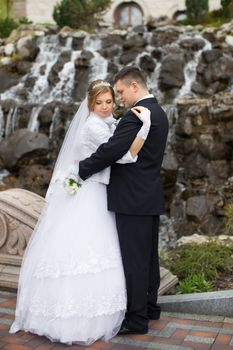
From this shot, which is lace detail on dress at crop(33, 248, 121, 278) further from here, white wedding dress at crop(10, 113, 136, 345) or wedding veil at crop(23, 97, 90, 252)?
wedding veil at crop(23, 97, 90, 252)

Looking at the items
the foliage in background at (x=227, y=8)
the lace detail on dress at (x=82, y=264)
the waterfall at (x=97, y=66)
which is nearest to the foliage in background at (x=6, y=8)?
the waterfall at (x=97, y=66)

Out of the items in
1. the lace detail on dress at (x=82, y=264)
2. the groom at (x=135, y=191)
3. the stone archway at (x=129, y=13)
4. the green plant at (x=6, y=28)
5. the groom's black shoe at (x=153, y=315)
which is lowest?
the groom's black shoe at (x=153, y=315)

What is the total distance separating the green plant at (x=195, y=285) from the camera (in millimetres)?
4641

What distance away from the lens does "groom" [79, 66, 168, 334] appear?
3.75m

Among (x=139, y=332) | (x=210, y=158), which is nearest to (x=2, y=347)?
(x=139, y=332)

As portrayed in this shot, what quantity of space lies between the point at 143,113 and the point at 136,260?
45.6 inches

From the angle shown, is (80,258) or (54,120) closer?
(80,258)

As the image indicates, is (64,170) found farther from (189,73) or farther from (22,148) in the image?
(189,73)

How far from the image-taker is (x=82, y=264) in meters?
3.72

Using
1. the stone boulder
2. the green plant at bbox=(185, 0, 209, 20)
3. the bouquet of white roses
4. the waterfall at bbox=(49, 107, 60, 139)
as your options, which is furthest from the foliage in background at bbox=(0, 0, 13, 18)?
the bouquet of white roses

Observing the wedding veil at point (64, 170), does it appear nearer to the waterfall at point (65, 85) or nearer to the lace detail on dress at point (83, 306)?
the lace detail on dress at point (83, 306)

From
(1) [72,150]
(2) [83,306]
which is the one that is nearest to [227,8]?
(1) [72,150]

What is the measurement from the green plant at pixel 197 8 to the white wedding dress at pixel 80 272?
25.3 metres

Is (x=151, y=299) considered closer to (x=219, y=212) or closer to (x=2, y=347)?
(x=2, y=347)
